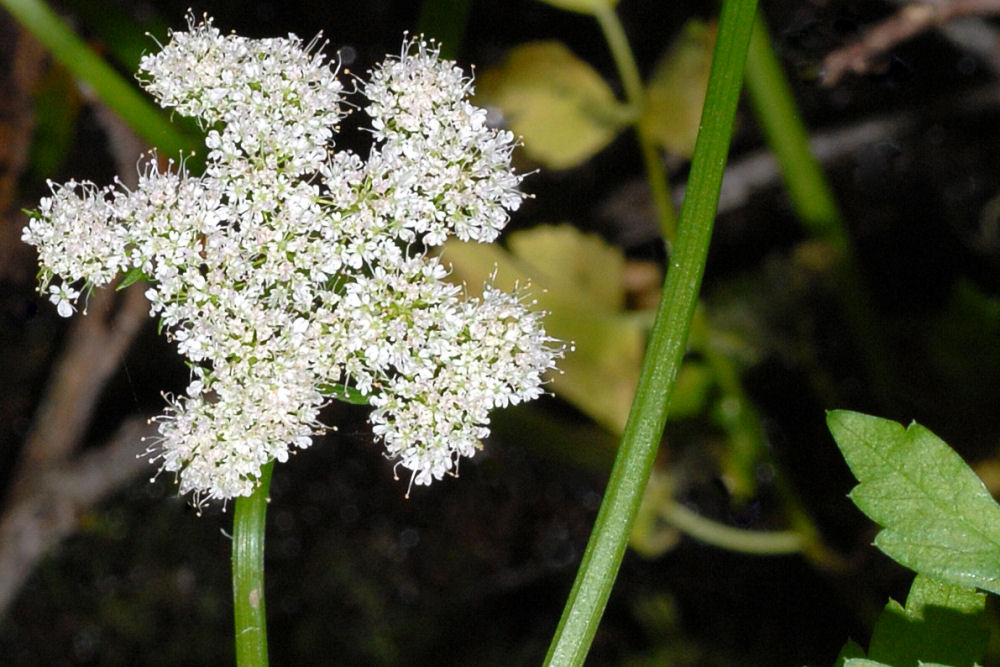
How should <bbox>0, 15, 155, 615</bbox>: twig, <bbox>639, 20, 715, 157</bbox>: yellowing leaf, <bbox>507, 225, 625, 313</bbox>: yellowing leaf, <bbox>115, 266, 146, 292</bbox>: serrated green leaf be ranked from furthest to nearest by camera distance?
<bbox>0, 15, 155, 615</bbox>: twig
<bbox>507, 225, 625, 313</bbox>: yellowing leaf
<bbox>639, 20, 715, 157</bbox>: yellowing leaf
<bbox>115, 266, 146, 292</bbox>: serrated green leaf

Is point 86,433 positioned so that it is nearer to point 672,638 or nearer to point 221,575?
point 221,575

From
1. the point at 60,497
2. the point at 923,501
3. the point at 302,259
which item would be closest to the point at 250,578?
the point at 302,259

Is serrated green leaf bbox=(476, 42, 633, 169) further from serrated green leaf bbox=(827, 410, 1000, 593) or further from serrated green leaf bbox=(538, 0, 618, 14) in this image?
serrated green leaf bbox=(827, 410, 1000, 593)

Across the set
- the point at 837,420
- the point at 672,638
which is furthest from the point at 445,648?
the point at 837,420

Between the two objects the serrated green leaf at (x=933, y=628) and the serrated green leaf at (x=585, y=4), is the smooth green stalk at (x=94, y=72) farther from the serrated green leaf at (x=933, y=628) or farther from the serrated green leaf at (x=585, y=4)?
the serrated green leaf at (x=933, y=628)

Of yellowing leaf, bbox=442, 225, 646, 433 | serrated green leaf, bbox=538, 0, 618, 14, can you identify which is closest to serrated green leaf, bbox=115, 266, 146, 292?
yellowing leaf, bbox=442, 225, 646, 433

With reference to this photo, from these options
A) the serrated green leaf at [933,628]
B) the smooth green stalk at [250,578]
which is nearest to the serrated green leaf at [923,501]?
the serrated green leaf at [933,628]
